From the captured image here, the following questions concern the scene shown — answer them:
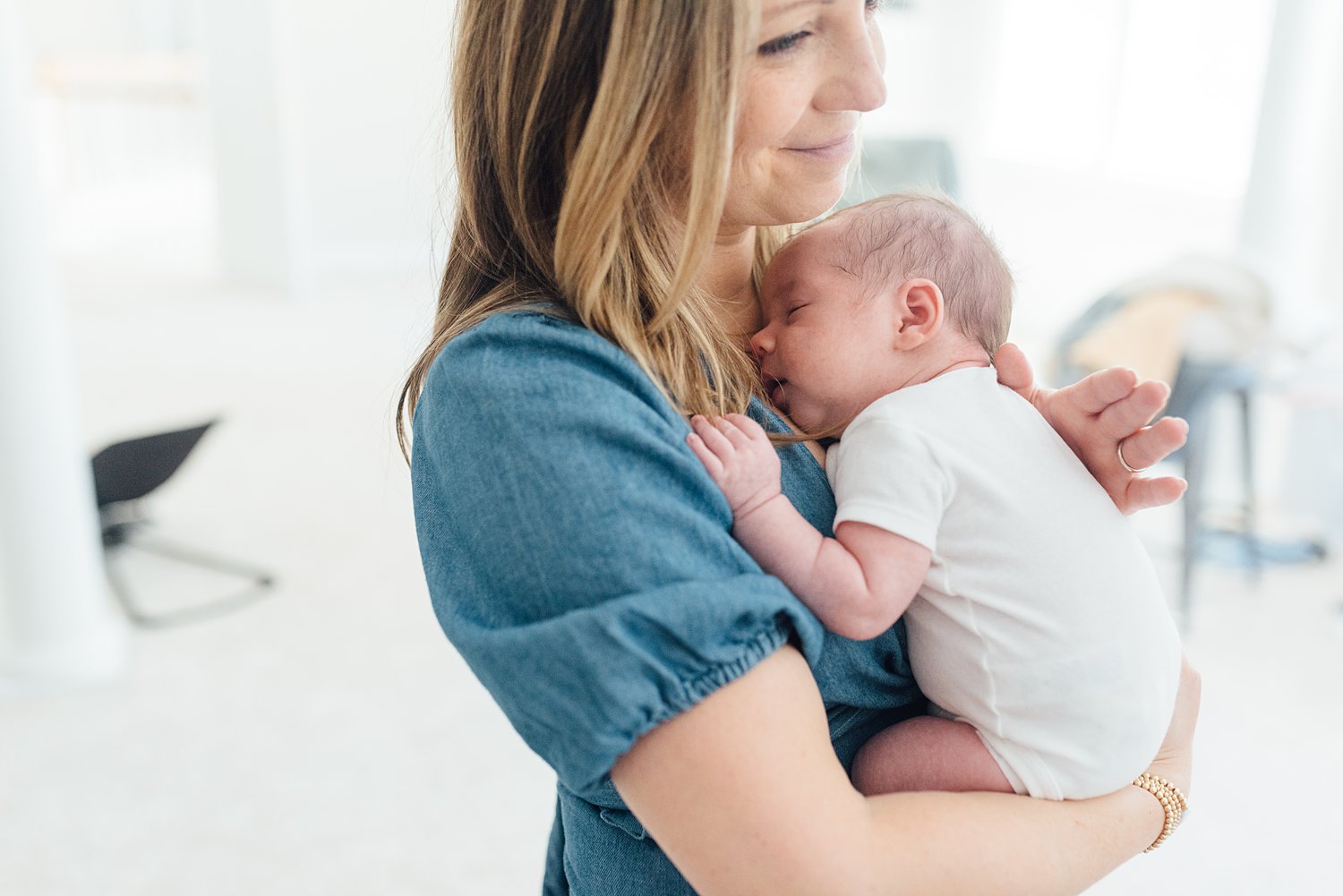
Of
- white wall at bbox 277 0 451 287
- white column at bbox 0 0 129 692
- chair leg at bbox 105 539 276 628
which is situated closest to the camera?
white column at bbox 0 0 129 692

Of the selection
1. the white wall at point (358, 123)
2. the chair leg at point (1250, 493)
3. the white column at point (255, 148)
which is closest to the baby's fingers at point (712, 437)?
the chair leg at point (1250, 493)

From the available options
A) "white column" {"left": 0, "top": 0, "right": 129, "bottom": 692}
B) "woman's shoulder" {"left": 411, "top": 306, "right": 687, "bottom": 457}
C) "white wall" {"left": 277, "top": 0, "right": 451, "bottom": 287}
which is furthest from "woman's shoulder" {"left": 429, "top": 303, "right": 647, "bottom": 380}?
"white wall" {"left": 277, "top": 0, "right": 451, "bottom": 287}

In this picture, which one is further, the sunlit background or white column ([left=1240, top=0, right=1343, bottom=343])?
white column ([left=1240, top=0, right=1343, bottom=343])

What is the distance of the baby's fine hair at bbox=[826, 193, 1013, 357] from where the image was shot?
903 mm

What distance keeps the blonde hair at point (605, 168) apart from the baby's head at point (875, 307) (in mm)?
76

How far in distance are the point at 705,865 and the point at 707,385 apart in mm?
307

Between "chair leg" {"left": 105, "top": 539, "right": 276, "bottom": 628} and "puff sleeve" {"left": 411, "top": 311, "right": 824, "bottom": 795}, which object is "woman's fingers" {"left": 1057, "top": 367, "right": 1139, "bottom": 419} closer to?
"puff sleeve" {"left": 411, "top": 311, "right": 824, "bottom": 795}

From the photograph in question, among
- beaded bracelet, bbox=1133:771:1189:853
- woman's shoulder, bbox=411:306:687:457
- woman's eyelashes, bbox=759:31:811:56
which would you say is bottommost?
beaded bracelet, bbox=1133:771:1189:853

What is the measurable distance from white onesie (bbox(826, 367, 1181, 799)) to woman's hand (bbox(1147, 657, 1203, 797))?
6 centimetres

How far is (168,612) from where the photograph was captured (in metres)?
2.82

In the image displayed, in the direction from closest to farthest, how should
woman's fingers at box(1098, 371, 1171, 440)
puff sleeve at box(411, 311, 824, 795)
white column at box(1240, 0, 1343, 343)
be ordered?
puff sleeve at box(411, 311, 824, 795) < woman's fingers at box(1098, 371, 1171, 440) < white column at box(1240, 0, 1343, 343)

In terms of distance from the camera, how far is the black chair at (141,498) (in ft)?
9.14

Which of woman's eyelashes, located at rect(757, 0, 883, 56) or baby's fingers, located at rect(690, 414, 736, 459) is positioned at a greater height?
woman's eyelashes, located at rect(757, 0, 883, 56)

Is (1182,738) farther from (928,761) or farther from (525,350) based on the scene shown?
(525,350)
